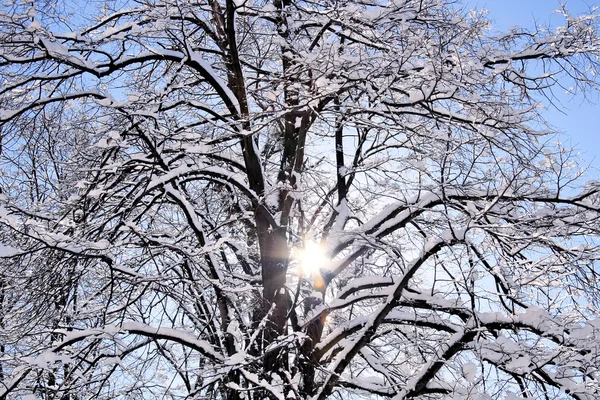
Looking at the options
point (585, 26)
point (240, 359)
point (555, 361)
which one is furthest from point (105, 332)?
point (585, 26)

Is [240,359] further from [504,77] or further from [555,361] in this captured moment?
[504,77]

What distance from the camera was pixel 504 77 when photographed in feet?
18.5

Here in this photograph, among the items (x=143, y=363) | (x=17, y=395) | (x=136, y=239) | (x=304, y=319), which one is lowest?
(x=17, y=395)

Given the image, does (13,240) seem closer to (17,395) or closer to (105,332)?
(105,332)

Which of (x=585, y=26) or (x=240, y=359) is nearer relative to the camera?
(x=240, y=359)

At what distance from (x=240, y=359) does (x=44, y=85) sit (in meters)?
3.45

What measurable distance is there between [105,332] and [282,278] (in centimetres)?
184

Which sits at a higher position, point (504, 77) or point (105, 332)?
point (504, 77)

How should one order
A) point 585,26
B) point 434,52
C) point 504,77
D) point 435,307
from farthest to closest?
point 504,77 → point 585,26 → point 435,307 → point 434,52

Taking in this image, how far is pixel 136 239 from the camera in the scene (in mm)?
5754

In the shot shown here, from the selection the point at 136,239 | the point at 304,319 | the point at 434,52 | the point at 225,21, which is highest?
the point at 225,21

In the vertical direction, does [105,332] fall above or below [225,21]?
below

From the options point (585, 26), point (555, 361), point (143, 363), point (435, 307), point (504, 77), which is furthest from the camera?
point (143, 363)

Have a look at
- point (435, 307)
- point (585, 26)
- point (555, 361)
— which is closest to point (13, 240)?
point (435, 307)
